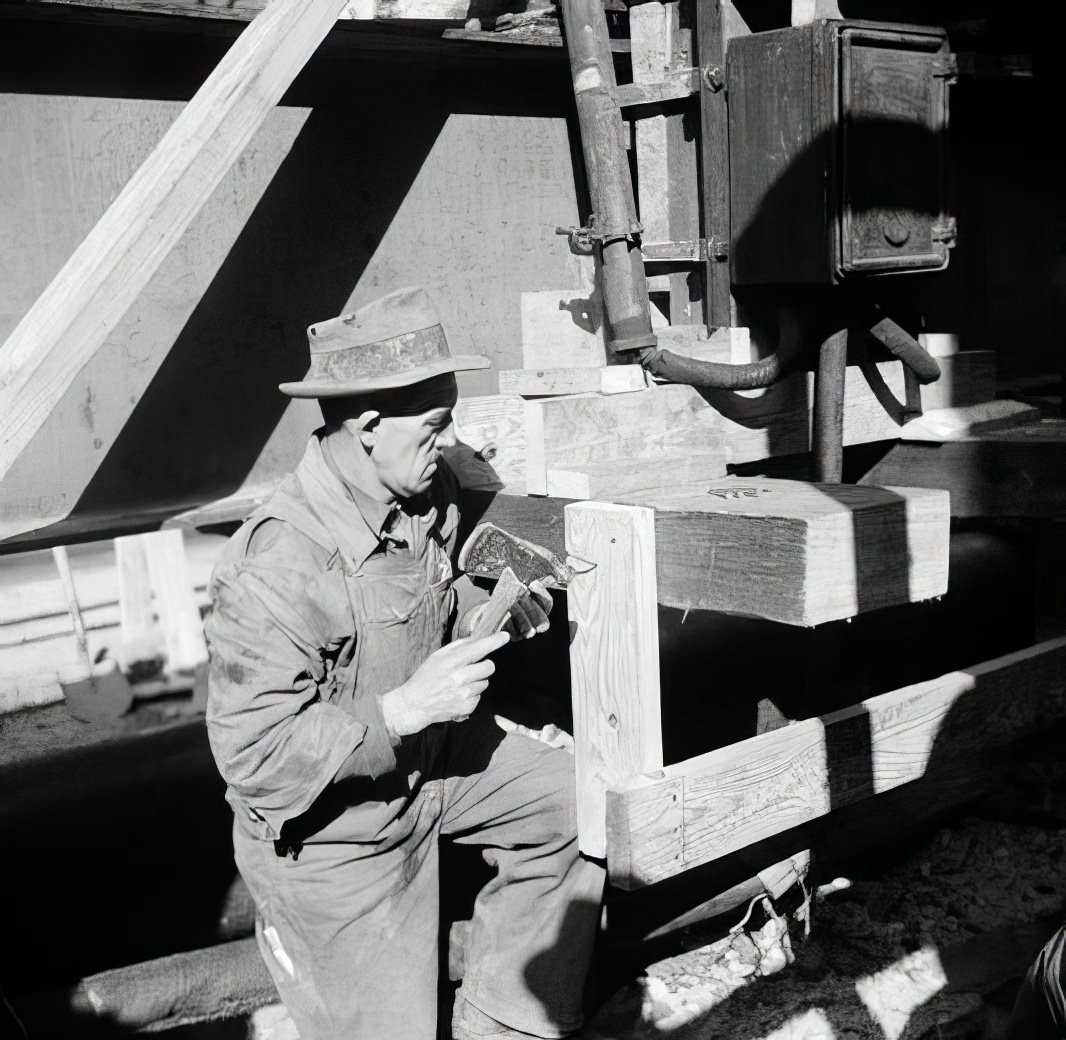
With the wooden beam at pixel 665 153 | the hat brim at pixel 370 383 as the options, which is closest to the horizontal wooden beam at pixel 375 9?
the wooden beam at pixel 665 153

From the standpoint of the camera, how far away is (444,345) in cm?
283

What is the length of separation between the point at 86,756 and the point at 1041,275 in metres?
4.33

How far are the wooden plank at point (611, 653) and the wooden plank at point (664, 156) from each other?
47.9 inches

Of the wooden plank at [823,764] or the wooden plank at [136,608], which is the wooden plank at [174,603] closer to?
the wooden plank at [136,608]

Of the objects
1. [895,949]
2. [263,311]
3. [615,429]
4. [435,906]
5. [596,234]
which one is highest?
[596,234]

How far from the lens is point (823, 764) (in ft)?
8.82

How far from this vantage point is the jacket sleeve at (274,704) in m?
2.63

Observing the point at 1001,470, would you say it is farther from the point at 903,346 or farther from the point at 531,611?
the point at 531,611

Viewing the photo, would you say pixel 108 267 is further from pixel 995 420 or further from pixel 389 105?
pixel 995 420

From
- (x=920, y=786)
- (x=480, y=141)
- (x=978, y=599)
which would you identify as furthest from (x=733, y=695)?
(x=480, y=141)

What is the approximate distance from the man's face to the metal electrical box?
1.06 m

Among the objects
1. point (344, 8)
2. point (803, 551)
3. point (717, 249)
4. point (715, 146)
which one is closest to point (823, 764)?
point (803, 551)

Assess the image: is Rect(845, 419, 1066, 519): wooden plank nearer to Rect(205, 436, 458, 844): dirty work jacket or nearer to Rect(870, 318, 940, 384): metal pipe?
Rect(870, 318, 940, 384): metal pipe

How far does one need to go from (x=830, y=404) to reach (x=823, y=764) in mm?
1028
